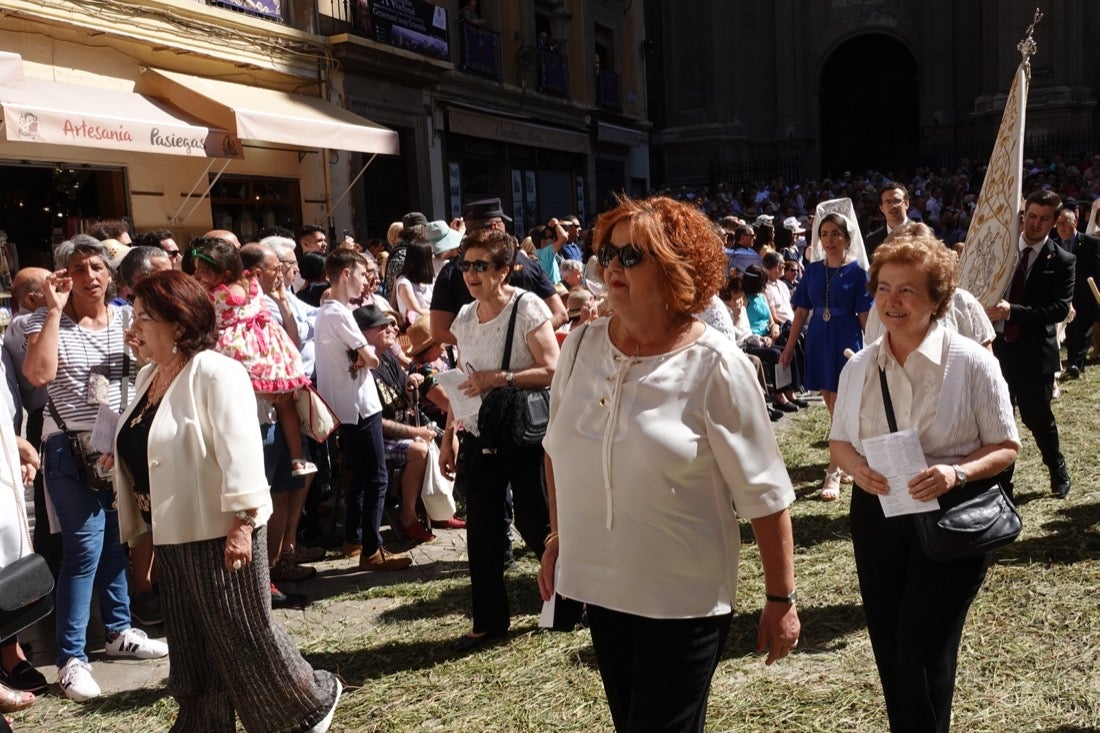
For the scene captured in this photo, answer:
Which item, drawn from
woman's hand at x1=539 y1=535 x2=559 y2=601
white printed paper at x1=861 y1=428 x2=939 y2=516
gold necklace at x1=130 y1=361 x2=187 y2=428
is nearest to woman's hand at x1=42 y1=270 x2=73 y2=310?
gold necklace at x1=130 y1=361 x2=187 y2=428

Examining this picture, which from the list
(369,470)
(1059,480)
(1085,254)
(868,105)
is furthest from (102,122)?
(868,105)

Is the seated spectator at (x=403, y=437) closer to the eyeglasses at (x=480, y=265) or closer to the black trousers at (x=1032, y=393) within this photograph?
the eyeglasses at (x=480, y=265)

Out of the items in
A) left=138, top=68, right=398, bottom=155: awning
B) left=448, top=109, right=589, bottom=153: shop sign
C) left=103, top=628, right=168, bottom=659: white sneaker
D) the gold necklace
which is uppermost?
left=448, top=109, right=589, bottom=153: shop sign

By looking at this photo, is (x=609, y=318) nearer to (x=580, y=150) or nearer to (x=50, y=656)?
(x=50, y=656)

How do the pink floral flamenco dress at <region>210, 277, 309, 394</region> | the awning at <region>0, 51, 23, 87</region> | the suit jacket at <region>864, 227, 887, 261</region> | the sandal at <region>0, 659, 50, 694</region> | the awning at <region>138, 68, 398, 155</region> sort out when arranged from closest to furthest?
the sandal at <region>0, 659, 50, 694</region> < the pink floral flamenco dress at <region>210, 277, 309, 394</region> < the suit jacket at <region>864, 227, 887, 261</region> < the awning at <region>0, 51, 23, 87</region> < the awning at <region>138, 68, 398, 155</region>

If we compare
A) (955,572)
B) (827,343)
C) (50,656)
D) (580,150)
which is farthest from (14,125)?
(580,150)

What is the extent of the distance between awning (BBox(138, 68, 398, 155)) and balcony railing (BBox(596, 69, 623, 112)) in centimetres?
1228

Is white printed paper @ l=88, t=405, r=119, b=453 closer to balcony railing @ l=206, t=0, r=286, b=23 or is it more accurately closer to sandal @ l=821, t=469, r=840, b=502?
sandal @ l=821, t=469, r=840, b=502

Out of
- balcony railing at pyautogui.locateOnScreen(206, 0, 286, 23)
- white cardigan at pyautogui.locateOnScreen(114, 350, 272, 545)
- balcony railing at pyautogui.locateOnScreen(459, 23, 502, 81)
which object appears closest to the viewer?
white cardigan at pyautogui.locateOnScreen(114, 350, 272, 545)

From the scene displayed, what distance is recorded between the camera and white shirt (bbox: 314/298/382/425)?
5801mm

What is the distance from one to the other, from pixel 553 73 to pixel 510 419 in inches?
790

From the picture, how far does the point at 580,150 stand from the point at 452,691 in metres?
21.7

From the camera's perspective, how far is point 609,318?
2.83 meters

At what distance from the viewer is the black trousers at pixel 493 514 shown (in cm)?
470
